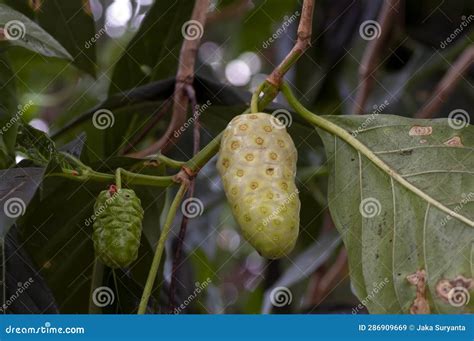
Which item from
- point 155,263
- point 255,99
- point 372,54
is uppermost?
point 372,54

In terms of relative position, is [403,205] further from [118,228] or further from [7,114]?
[7,114]

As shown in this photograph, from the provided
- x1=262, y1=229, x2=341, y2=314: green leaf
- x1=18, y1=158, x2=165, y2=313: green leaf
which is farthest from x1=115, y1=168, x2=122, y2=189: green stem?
x1=262, y1=229, x2=341, y2=314: green leaf

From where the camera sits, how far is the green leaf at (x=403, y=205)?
3.80 ft

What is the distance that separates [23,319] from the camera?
53.5 inches

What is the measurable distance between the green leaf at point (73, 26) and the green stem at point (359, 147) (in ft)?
2.07

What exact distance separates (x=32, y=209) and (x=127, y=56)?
469 mm

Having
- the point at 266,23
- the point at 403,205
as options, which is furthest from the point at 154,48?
the point at 403,205

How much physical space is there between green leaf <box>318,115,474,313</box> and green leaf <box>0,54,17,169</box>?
545 mm

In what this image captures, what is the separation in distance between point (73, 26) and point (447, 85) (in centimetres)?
82

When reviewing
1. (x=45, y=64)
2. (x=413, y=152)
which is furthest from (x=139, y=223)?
(x=45, y=64)

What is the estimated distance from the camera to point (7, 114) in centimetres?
144

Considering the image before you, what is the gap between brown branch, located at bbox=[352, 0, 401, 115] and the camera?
1.84 metres

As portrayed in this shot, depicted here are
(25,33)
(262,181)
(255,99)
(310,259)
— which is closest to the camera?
(262,181)

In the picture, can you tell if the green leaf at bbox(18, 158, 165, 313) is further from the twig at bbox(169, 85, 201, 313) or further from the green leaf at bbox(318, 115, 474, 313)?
the green leaf at bbox(318, 115, 474, 313)
